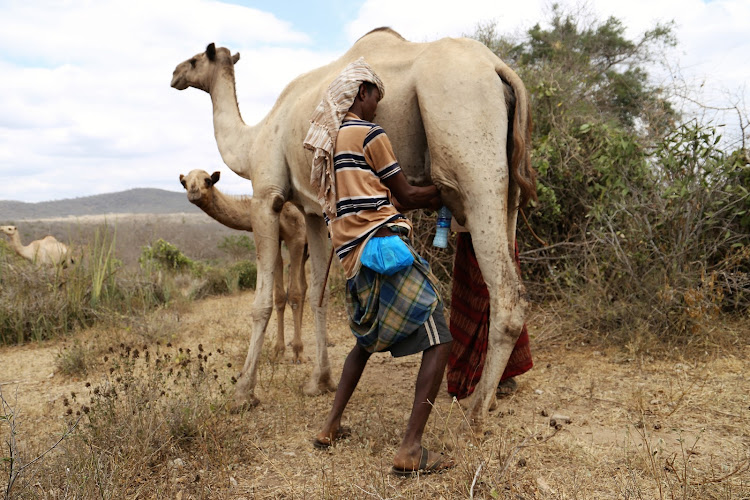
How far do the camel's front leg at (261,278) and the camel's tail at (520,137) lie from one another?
74.0 inches

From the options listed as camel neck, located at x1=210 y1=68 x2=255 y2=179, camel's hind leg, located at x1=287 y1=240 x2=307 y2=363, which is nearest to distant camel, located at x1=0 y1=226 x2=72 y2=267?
camel's hind leg, located at x1=287 y1=240 x2=307 y2=363

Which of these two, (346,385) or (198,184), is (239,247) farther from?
(346,385)

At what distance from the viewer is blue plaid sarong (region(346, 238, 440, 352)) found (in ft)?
9.59

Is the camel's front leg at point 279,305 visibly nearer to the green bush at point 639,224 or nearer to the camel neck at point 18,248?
the green bush at point 639,224

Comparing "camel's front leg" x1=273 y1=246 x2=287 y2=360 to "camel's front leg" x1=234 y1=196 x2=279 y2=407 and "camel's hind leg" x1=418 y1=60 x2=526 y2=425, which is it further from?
"camel's hind leg" x1=418 y1=60 x2=526 y2=425

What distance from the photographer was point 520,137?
3256 mm

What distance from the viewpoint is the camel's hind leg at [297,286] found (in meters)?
5.86

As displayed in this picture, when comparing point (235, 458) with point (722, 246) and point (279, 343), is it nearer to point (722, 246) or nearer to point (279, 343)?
point (279, 343)

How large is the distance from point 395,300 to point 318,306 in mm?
1681

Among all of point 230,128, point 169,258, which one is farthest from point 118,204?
point 230,128

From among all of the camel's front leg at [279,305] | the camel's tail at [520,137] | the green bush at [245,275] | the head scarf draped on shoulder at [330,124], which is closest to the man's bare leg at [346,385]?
the head scarf draped on shoulder at [330,124]

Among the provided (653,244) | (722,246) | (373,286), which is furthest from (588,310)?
(373,286)

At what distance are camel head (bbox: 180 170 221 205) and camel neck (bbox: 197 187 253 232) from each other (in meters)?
0.13

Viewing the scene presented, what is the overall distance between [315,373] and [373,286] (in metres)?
1.81
